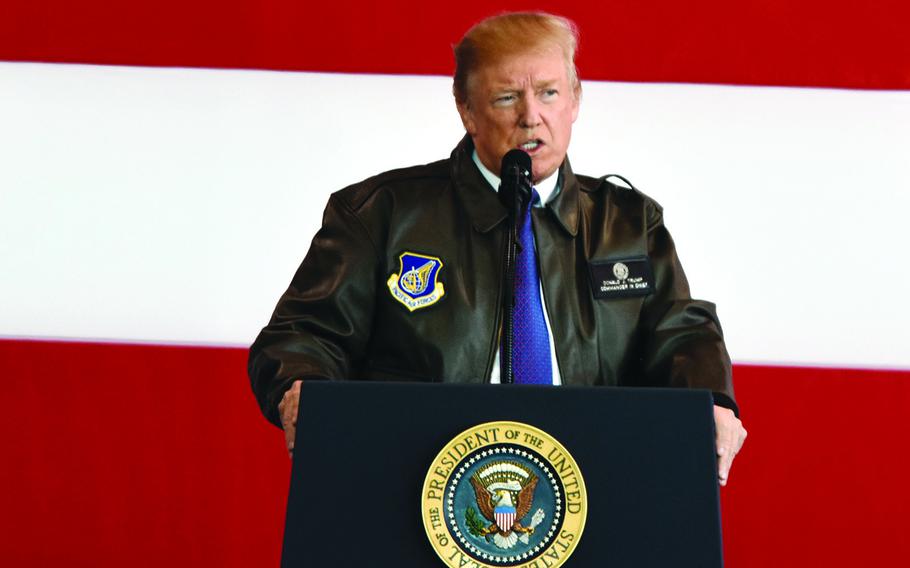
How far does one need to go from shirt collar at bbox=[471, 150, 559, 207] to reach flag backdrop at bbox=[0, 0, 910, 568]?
32.3 inches

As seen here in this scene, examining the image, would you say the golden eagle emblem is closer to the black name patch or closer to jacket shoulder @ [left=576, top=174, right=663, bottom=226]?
the black name patch

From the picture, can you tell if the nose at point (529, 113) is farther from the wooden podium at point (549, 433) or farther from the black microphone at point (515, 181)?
the wooden podium at point (549, 433)

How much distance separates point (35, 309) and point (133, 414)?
348 mm

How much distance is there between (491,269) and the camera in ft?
5.91

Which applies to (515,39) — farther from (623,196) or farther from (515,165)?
(515,165)

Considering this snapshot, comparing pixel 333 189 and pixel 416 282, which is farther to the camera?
pixel 333 189

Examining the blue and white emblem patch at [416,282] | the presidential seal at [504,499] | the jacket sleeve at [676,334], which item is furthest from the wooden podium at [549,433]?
the blue and white emblem patch at [416,282]

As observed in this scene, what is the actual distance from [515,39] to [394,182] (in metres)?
0.31

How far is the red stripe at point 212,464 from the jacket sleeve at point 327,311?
914mm

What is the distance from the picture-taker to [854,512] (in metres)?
2.61

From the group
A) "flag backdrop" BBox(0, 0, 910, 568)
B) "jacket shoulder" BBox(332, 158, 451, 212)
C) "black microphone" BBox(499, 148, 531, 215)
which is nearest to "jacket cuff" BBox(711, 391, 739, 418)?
"black microphone" BBox(499, 148, 531, 215)

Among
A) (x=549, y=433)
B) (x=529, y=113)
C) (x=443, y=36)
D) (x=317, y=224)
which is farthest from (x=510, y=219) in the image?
(x=443, y=36)

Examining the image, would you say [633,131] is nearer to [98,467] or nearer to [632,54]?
[632,54]

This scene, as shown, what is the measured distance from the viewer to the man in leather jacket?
1.75 m
